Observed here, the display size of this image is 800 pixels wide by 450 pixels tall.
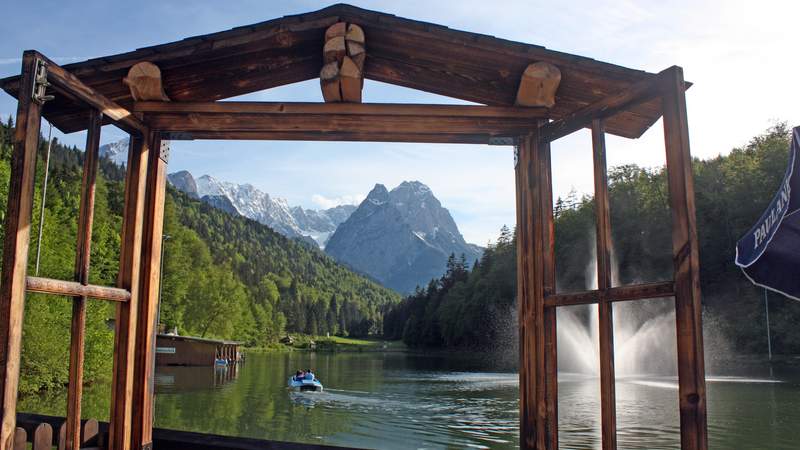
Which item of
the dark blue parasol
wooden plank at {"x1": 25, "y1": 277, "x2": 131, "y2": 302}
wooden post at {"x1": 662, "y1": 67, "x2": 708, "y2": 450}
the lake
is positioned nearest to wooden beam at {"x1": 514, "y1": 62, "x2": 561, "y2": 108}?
wooden post at {"x1": 662, "y1": 67, "x2": 708, "y2": 450}

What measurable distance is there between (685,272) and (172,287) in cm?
6393

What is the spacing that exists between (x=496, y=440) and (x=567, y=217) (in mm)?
69342

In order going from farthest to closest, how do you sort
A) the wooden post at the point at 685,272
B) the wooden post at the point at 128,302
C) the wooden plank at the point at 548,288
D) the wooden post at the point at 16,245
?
the wooden post at the point at 128,302, the wooden plank at the point at 548,288, the wooden post at the point at 685,272, the wooden post at the point at 16,245

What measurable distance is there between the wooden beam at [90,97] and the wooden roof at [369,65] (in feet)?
1.03

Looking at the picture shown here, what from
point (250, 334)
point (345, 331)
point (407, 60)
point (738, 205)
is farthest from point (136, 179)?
point (345, 331)

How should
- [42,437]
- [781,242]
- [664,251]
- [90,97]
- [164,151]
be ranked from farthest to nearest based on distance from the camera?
[664,251], [164,151], [42,437], [90,97], [781,242]

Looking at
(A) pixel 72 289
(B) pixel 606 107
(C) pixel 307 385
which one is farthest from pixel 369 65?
(C) pixel 307 385

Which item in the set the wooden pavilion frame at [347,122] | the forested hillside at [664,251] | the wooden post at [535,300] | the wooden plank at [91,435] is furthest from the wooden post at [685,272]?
the forested hillside at [664,251]

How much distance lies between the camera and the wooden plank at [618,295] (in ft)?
14.1

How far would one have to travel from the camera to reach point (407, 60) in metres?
6.11

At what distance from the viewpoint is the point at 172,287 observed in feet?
209

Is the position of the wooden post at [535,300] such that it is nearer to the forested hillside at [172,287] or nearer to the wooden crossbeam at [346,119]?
the wooden crossbeam at [346,119]

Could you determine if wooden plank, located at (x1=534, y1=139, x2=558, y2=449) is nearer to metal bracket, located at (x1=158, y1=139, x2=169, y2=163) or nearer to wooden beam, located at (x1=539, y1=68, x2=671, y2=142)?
wooden beam, located at (x1=539, y1=68, x2=671, y2=142)

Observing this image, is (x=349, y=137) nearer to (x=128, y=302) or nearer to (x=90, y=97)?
(x=90, y=97)
